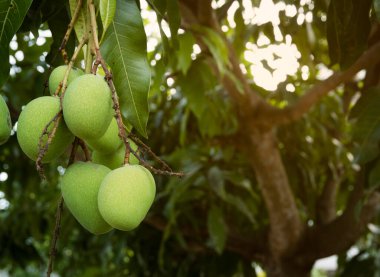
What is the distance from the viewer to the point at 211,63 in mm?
1534

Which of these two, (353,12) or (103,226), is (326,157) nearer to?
(353,12)

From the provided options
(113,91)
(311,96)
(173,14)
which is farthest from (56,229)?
(311,96)

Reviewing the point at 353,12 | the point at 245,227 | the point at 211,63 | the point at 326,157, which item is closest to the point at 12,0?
the point at 353,12

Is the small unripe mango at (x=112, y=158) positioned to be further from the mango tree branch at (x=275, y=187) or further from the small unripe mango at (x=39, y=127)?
the mango tree branch at (x=275, y=187)

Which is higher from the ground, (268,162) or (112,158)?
(112,158)

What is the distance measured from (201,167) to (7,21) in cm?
130

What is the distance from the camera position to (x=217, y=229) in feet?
5.74

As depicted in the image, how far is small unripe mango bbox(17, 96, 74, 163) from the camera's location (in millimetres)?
539

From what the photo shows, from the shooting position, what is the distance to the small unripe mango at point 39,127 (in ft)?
1.77

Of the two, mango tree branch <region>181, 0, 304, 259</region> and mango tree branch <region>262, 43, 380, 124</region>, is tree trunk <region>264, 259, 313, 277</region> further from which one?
mango tree branch <region>262, 43, 380, 124</region>

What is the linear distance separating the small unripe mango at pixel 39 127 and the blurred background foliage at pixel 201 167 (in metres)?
0.75

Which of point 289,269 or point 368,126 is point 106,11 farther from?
point 289,269

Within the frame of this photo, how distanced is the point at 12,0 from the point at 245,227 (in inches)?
76.9

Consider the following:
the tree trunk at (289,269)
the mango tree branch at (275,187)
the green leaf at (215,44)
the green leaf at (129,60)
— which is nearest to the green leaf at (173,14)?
the green leaf at (129,60)
